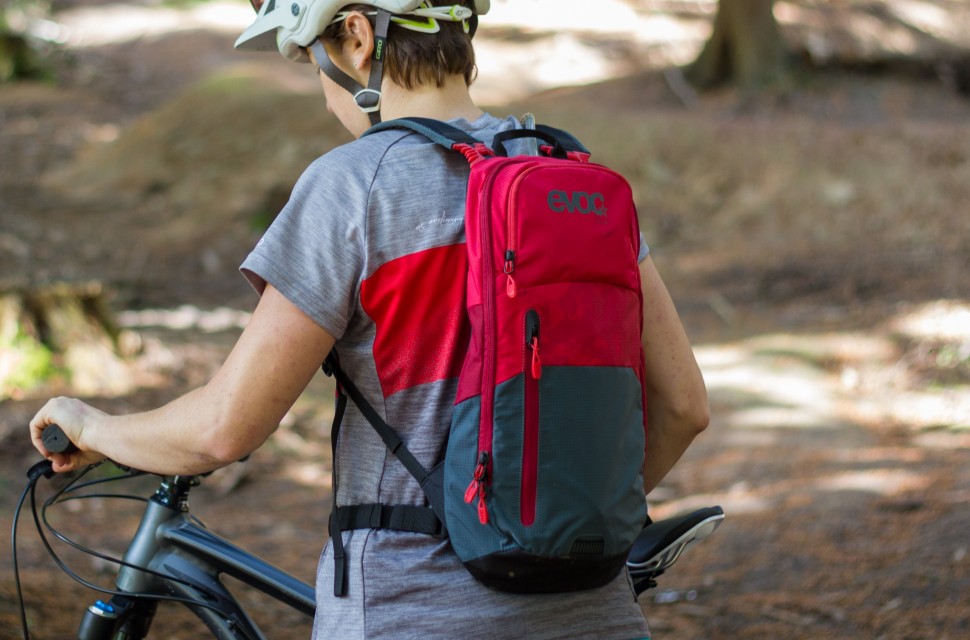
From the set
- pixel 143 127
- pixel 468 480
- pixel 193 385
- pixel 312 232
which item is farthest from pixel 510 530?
pixel 143 127

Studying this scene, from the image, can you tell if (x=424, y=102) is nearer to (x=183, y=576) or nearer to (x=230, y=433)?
(x=230, y=433)

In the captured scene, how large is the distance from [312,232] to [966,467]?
4.93 m

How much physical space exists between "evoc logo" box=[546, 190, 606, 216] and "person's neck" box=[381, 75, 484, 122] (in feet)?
1.06

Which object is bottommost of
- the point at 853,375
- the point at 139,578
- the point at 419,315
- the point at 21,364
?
the point at 853,375

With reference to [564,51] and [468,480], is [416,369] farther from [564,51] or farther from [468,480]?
[564,51]

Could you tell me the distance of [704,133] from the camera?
44.0 feet

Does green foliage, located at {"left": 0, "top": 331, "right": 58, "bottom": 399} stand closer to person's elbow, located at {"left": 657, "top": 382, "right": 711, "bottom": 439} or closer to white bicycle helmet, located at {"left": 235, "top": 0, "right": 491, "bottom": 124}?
white bicycle helmet, located at {"left": 235, "top": 0, "right": 491, "bottom": 124}

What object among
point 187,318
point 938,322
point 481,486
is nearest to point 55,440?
point 481,486

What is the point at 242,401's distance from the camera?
1634 millimetres

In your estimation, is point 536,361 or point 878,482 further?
point 878,482

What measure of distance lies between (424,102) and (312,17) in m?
0.25

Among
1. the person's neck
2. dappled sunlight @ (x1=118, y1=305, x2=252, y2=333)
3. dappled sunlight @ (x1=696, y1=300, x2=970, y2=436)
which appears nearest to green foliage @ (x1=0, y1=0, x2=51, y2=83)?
dappled sunlight @ (x1=118, y1=305, x2=252, y2=333)

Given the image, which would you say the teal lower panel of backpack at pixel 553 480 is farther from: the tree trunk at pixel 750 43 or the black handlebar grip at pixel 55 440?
the tree trunk at pixel 750 43

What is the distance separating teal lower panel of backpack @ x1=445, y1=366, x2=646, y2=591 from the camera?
155 cm
